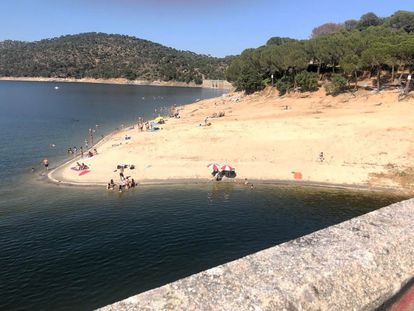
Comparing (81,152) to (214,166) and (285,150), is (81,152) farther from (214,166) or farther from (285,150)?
(285,150)

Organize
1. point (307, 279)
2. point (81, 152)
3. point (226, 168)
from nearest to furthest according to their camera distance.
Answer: point (307, 279)
point (226, 168)
point (81, 152)

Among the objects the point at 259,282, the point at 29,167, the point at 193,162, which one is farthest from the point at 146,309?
the point at 29,167

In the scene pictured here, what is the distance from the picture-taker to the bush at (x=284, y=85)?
93.8 metres

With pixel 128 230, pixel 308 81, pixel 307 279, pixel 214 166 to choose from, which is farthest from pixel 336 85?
pixel 307 279

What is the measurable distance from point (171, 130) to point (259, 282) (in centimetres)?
6087

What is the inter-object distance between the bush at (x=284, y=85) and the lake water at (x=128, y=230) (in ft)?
183

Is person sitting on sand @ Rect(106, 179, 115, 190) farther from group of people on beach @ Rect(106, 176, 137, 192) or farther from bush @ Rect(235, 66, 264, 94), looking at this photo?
bush @ Rect(235, 66, 264, 94)

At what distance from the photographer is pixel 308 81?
285ft

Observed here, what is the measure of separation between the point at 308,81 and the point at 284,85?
818 centimetres

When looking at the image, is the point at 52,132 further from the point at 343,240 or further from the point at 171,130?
the point at 343,240

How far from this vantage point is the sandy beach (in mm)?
45250

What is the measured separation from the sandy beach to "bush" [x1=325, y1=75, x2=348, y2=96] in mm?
9951

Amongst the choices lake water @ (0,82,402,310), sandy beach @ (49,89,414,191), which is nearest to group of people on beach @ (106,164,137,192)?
lake water @ (0,82,402,310)

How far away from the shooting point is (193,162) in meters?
50.0
